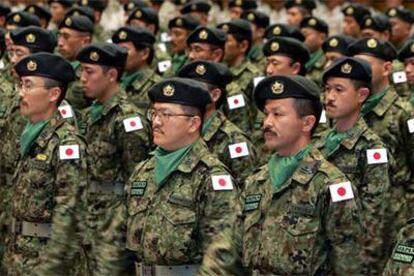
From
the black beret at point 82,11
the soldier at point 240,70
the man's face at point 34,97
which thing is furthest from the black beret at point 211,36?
the man's face at point 34,97

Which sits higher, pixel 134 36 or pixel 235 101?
pixel 134 36

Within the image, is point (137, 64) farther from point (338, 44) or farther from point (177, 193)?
point (177, 193)

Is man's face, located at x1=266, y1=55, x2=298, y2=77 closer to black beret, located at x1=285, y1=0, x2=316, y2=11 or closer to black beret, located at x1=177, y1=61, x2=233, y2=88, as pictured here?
black beret, located at x1=177, y1=61, x2=233, y2=88

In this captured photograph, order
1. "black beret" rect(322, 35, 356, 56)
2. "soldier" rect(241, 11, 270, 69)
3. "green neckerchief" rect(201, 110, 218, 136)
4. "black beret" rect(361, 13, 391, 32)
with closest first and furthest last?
"green neckerchief" rect(201, 110, 218, 136)
"black beret" rect(322, 35, 356, 56)
"black beret" rect(361, 13, 391, 32)
"soldier" rect(241, 11, 270, 69)

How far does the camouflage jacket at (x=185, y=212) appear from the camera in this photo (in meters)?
4.54

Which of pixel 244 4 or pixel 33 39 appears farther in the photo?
pixel 244 4

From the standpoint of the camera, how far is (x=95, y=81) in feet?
21.8

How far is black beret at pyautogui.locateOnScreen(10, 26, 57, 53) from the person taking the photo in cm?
736

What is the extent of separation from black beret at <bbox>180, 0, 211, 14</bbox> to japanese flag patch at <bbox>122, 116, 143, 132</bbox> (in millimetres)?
5173

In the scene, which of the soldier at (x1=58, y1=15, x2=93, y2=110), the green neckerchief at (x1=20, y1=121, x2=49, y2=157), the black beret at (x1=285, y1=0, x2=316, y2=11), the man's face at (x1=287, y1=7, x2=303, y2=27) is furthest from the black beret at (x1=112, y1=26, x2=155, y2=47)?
the black beret at (x1=285, y1=0, x2=316, y2=11)

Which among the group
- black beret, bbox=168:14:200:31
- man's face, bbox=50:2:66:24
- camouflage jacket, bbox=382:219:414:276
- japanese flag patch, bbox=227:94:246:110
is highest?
man's face, bbox=50:2:66:24

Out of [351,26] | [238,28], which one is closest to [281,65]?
[238,28]

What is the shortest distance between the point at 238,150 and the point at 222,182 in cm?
194

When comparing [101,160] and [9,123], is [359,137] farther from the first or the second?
[9,123]
